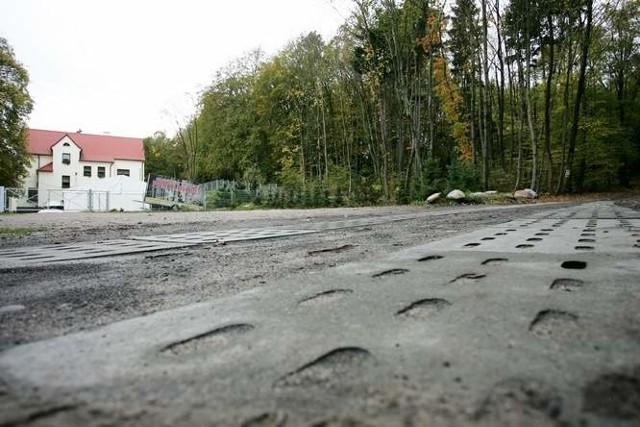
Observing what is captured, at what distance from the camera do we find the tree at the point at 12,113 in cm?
2633

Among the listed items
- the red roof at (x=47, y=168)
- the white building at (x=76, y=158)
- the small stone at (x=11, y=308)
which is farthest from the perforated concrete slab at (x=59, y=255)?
the red roof at (x=47, y=168)

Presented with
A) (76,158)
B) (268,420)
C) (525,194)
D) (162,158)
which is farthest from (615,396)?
(162,158)

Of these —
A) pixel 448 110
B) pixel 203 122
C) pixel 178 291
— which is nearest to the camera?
pixel 178 291

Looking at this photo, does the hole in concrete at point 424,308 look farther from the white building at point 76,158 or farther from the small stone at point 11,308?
the white building at point 76,158

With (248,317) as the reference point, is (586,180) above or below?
above

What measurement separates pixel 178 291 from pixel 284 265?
84cm

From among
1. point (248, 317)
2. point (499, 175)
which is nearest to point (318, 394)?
point (248, 317)

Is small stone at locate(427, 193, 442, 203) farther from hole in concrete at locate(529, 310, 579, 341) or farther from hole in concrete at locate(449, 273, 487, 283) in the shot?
hole in concrete at locate(529, 310, 579, 341)

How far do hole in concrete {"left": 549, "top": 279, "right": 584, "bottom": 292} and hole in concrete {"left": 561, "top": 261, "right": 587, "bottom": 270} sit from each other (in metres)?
0.36

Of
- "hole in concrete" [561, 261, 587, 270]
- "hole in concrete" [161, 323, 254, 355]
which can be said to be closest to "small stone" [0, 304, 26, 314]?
"hole in concrete" [161, 323, 254, 355]

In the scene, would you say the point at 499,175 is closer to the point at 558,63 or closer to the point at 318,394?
the point at 558,63

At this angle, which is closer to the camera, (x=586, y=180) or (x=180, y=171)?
(x=586, y=180)

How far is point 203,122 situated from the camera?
3856cm

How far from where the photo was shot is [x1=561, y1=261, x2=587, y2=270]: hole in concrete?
2050 millimetres
